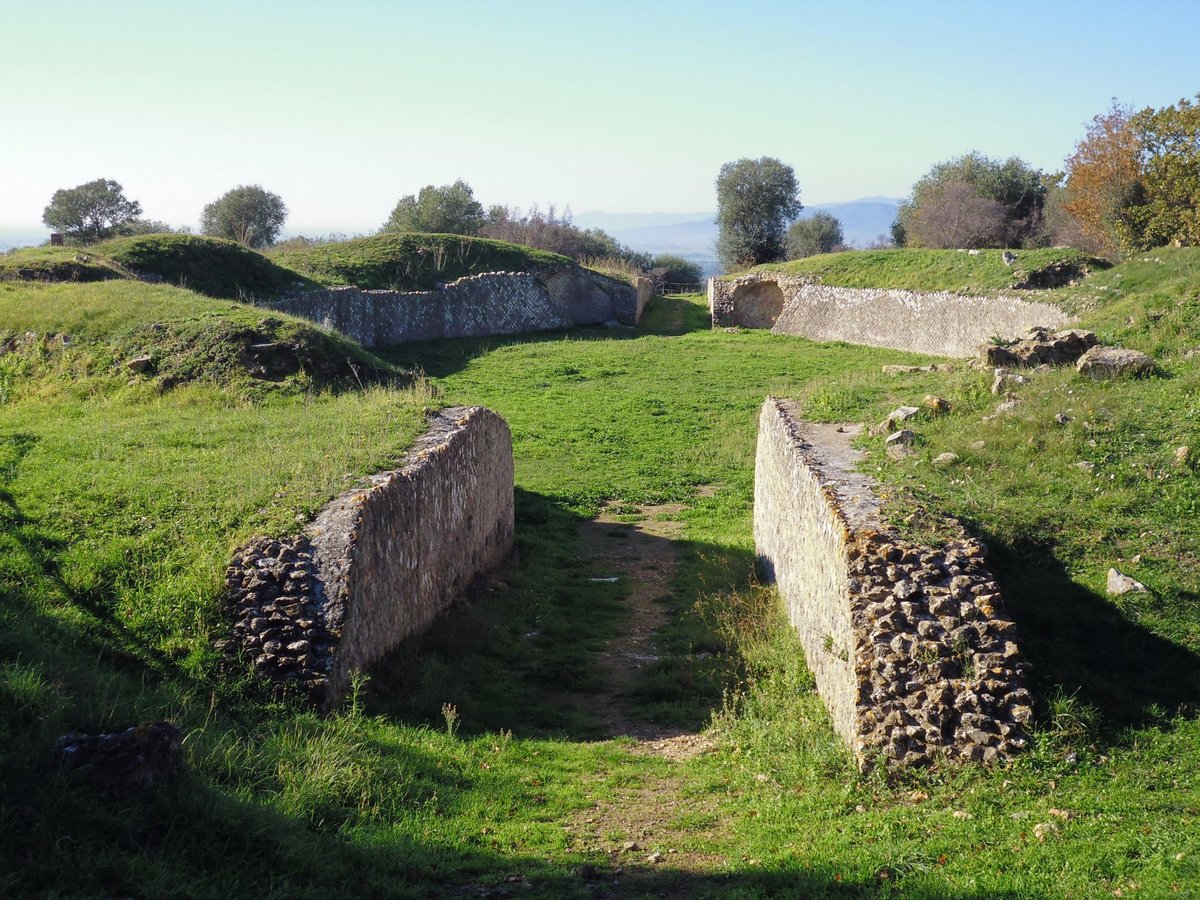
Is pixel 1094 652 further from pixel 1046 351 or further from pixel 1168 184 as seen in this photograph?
pixel 1168 184

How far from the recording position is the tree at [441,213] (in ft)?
184

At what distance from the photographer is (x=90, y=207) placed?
2213 inches

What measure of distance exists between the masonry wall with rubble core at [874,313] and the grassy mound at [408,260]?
749 centimetres

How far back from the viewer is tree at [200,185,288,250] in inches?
2346

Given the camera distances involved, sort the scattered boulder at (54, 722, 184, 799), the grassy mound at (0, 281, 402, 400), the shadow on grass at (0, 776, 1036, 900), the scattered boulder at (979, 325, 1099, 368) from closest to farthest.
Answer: the shadow on grass at (0, 776, 1036, 900) < the scattered boulder at (54, 722, 184, 799) < the scattered boulder at (979, 325, 1099, 368) < the grassy mound at (0, 281, 402, 400)

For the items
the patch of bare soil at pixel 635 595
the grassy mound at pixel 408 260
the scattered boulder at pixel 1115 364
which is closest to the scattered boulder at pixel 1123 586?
the patch of bare soil at pixel 635 595

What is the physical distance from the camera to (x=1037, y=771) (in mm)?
6934

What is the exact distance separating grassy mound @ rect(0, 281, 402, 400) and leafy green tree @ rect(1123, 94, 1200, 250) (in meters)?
29.1

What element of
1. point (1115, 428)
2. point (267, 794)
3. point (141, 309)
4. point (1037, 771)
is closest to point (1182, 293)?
point (1115, 428)

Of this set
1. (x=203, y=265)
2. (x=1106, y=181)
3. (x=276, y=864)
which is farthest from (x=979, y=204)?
(x=276, y=864)

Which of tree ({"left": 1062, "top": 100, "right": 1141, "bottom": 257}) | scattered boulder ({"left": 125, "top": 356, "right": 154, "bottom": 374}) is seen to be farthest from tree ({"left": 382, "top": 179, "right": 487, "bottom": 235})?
scattered boulder ({"left": 125, "top": 356, "right": 154, "bottom": 374})

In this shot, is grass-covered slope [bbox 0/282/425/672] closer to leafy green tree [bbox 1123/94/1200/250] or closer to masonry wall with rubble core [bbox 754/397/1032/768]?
masonry wall with rubble core [bbox 754/397/1032/768]

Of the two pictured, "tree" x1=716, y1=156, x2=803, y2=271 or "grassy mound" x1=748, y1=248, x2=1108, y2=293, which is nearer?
"grassy mound" x1=748, y1=248, x2=1108, y2=293

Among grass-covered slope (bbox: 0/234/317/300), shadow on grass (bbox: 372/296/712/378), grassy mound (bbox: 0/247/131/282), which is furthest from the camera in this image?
shadow on grass (bbox: 372/296/712/378)
